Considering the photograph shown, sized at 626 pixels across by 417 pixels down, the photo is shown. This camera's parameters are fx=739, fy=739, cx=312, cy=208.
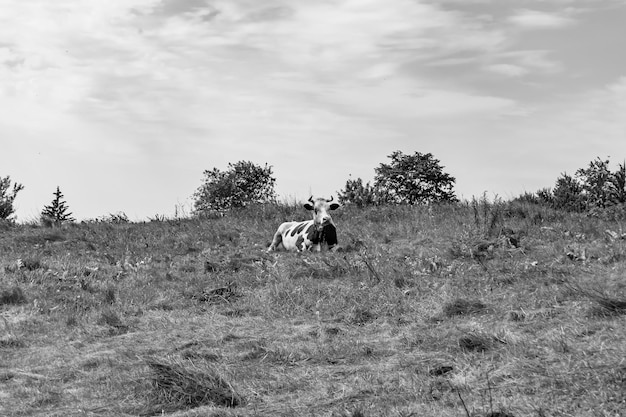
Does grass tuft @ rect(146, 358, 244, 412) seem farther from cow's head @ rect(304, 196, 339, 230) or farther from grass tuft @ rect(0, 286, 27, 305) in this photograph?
cow's head @ rect(304, 196, 339, 230)

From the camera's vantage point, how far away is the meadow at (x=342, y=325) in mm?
6047

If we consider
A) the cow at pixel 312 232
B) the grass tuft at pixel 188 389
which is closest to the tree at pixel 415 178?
the cow at pixel 312 232

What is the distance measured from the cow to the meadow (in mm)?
502

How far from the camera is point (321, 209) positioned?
16828 mm

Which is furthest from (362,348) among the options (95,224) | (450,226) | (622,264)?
(95,224)

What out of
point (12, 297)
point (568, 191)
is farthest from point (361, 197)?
point (12, 297)

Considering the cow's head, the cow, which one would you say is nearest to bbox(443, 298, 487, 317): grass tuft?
the cow

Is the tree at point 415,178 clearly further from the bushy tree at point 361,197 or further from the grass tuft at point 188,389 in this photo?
the grass tuft at point 188,389

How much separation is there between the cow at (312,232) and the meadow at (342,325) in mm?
502

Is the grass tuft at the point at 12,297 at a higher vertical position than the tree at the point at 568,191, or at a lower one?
lower

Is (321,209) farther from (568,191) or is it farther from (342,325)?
(568,191)

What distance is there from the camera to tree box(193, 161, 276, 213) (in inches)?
1619

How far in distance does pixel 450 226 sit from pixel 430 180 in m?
25.7

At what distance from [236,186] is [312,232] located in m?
26.1
